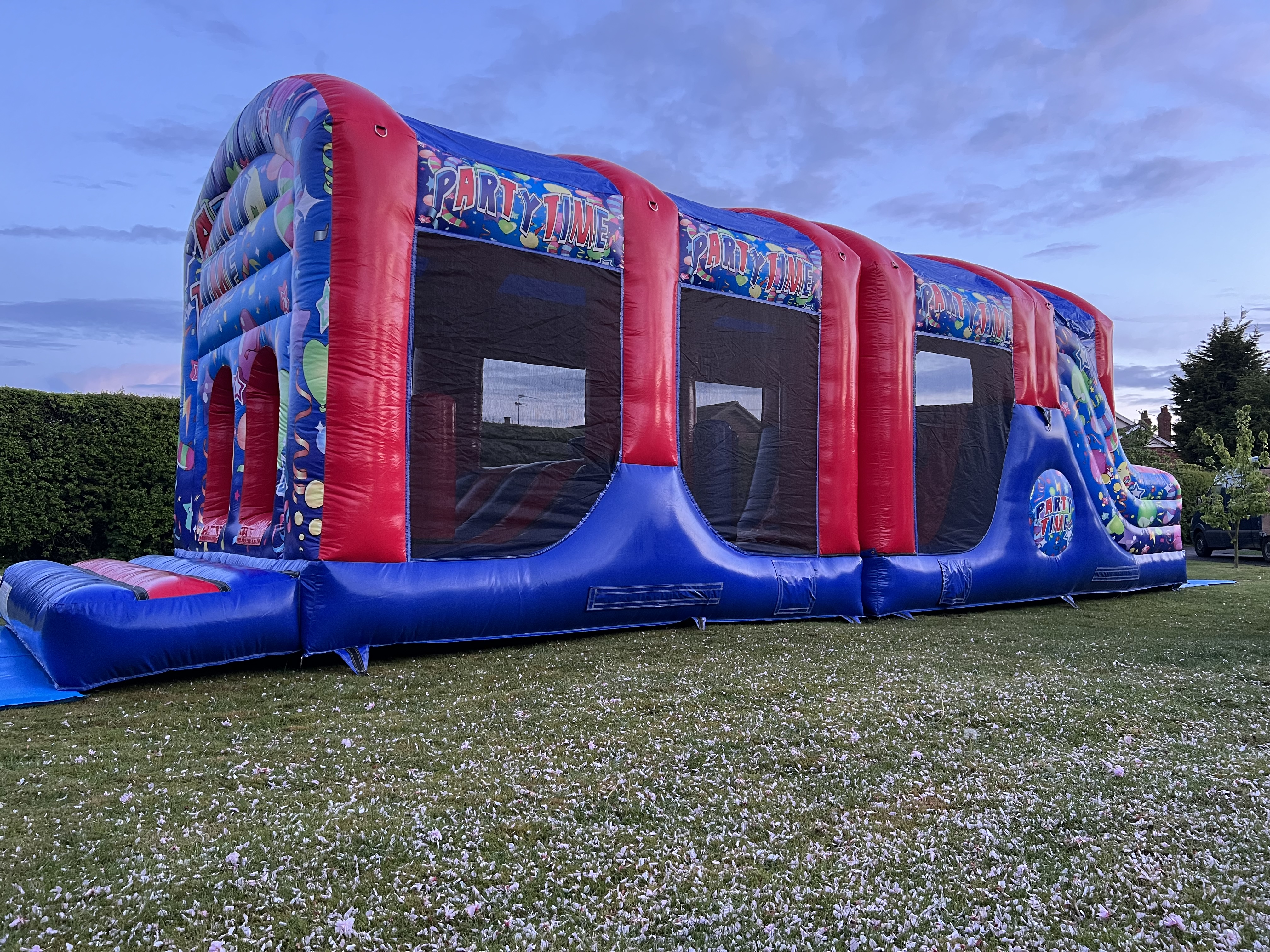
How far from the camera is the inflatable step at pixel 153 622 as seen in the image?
13.7 ft

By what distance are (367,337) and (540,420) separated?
4.03 feet

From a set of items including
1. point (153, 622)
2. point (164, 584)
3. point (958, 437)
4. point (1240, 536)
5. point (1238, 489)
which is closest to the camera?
point (153, 622)

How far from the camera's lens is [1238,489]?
47.0 ft

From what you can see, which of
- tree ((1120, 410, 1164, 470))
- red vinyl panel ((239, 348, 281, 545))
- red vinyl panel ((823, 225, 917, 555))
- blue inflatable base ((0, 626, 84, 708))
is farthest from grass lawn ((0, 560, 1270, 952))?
tree ((1120, 410, 1164, 470))

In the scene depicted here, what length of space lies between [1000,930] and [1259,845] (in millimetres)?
1058

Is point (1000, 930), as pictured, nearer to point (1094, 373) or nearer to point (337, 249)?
point (337, 249)

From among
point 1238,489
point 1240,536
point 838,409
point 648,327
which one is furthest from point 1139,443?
point 648,327

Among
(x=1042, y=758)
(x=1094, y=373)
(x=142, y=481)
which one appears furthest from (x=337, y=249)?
(x=1094, y=373)

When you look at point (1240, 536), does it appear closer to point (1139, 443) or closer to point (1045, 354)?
point (1139, 443)

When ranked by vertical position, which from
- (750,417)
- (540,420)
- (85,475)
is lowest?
(85,475)

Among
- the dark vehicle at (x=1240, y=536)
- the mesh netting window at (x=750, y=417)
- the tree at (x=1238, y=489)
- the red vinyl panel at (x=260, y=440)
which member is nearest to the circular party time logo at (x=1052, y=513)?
the mesh netting window at (x=750, y=417)

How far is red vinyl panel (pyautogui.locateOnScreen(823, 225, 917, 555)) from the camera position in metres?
7.13

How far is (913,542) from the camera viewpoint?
7.25 m

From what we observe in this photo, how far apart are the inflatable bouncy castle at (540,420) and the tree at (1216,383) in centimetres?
2745
